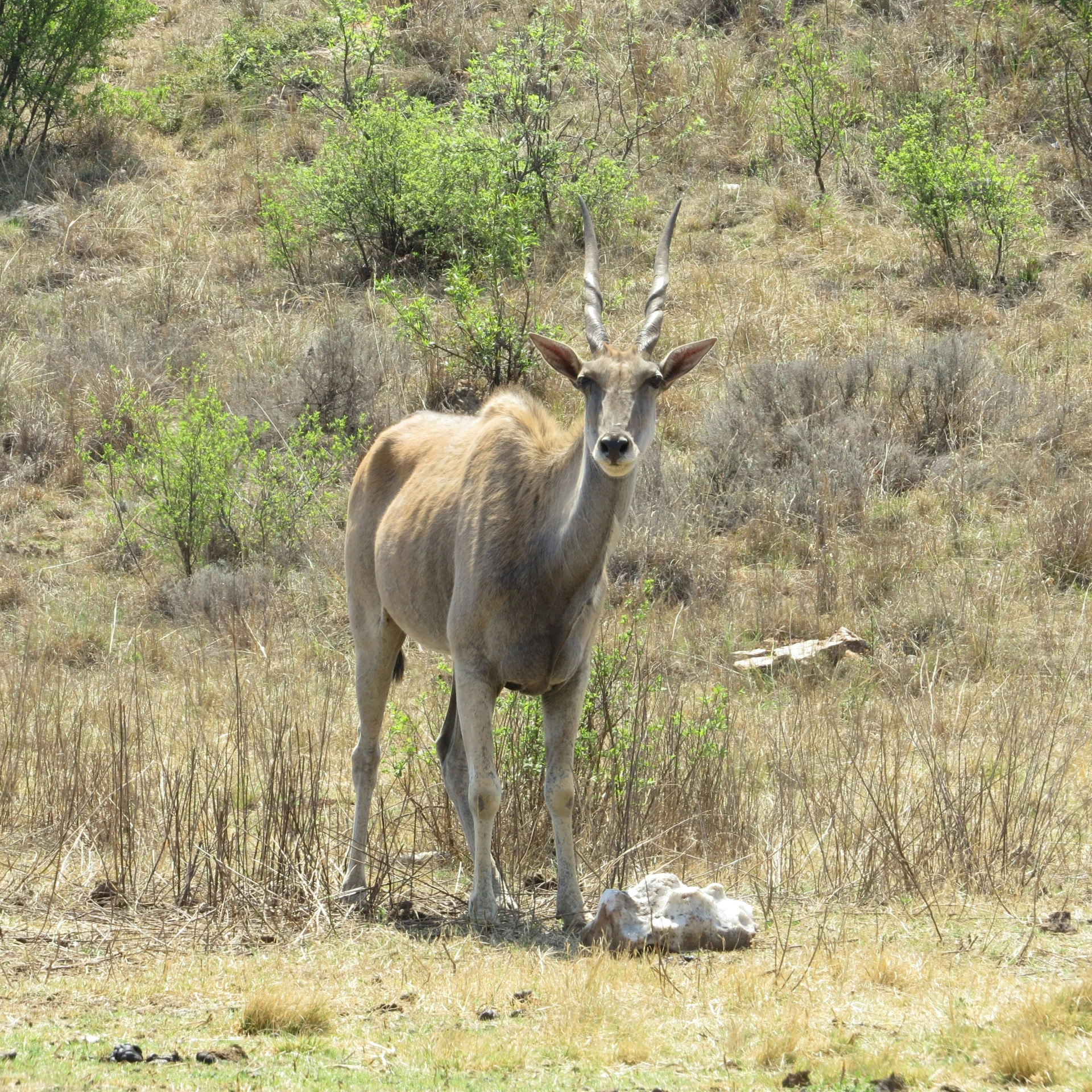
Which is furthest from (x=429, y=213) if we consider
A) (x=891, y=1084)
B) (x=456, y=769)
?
(x=891, y=1084)

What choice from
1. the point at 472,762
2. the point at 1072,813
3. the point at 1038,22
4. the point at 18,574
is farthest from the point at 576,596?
the point at 1038,22

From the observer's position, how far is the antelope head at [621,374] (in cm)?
668

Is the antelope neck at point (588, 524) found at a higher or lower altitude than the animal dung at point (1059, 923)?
higher

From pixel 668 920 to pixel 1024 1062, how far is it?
1.91 meters

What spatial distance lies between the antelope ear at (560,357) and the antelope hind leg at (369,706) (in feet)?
6.30

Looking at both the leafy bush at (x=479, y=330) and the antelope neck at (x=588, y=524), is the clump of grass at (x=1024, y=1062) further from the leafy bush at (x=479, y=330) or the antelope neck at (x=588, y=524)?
the leafy bush at (x=479, y=330)

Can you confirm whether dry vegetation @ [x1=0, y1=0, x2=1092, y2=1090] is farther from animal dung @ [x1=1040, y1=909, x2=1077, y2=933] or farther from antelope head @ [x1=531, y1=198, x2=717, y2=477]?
antelope head @ [x1=531, y1=198, x2=717, y2=477]

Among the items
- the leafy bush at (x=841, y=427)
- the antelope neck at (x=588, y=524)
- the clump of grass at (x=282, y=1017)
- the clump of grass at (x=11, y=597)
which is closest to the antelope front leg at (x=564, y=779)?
the antelope neck at (x=588, y=524)

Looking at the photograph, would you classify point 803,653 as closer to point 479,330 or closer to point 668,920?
point 668,920

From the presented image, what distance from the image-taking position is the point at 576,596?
7.18m

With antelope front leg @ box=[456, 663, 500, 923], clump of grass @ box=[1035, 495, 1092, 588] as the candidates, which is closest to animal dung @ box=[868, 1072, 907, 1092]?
antelope front leg @ box=[456, 663, 500, 923]

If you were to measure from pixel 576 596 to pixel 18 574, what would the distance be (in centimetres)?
913

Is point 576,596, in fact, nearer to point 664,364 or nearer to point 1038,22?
point 664,364

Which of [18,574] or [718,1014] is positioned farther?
[18,574]
